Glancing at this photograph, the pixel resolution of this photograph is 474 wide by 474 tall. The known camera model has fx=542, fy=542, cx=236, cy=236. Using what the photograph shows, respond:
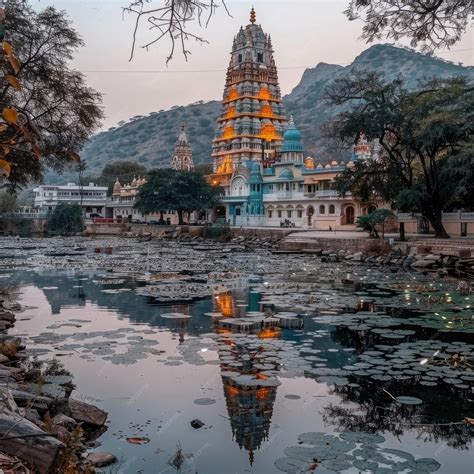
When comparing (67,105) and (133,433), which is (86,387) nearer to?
(133,433)

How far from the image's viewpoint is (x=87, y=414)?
562 centimetres

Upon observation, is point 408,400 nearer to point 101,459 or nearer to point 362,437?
point 362,437

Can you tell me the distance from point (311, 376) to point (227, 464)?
2.52 metres

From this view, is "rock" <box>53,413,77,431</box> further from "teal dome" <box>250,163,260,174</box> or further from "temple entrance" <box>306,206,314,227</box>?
"teal dome" <box>250,163,260,174</box>

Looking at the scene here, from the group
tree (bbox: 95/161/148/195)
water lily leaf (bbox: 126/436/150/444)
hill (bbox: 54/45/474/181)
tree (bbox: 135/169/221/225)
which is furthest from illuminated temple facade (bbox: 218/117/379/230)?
hill (bbox: 54/45/474/181)

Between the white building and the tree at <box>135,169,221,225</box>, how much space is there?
22553 mm

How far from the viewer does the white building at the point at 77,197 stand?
7306 cm

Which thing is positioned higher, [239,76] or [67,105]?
[239,76]

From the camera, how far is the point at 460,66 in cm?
17688

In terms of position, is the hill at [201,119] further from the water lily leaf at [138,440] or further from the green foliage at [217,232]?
the water lily leaf at [138,440]

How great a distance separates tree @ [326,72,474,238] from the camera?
947 inches

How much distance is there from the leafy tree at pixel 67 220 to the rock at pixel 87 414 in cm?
5594

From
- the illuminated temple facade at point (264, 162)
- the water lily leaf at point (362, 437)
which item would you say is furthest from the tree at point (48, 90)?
the illuminated temple facade at point (264, 162)

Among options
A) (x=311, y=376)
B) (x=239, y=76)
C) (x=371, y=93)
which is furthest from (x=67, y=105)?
(x=239, y=76)
